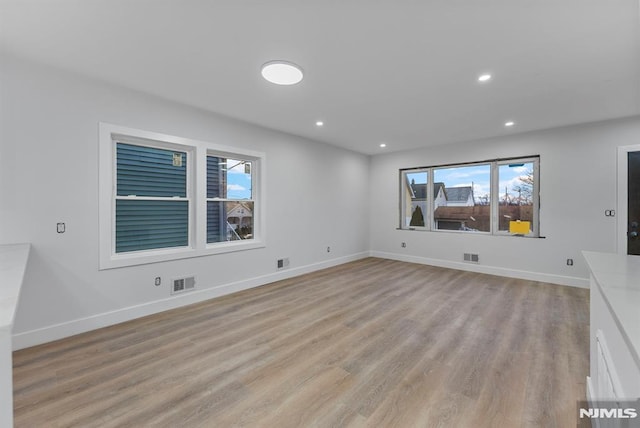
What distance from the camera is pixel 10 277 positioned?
4.87 feet

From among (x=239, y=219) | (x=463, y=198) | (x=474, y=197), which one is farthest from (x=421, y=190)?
(x=239, y=219)

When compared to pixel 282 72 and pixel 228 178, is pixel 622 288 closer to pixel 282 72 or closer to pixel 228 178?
pixel 282 72

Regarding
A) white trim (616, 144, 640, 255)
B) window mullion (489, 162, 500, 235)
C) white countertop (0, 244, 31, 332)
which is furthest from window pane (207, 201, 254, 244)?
white trim (616, 144, 640, 255)

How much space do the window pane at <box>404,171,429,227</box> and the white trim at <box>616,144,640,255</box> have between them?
9.87ft

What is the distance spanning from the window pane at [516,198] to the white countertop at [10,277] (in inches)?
250

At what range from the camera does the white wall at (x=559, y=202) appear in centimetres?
418

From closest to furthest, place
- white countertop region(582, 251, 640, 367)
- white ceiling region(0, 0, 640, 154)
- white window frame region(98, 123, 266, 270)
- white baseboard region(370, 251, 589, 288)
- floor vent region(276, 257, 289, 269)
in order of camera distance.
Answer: white countertop region(582, 251, 640, 367)
white ceiling region(0, 0, 640, 154)
white window frame region(98, 123, 266, 270)
white baseboard region(370, 251, 589, 288)
floor vent region(276, 257, 289, 269)

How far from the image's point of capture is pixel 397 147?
241 inches

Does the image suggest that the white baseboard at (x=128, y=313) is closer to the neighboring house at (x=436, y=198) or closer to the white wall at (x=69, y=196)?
the white wall at (x=69, y=196)

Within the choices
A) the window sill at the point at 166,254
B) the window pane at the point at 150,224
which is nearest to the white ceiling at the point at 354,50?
the window pane at the point at 150,224

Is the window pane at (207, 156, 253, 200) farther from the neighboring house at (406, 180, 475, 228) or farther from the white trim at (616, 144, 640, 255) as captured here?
the white trim at (616, 144, 640, 255)

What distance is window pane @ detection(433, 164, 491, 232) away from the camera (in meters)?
5.49

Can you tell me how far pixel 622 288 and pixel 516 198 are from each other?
4.66m

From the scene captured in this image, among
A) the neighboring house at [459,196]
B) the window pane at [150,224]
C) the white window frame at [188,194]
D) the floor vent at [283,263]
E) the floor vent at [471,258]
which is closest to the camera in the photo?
the white window frame at [188,194]
